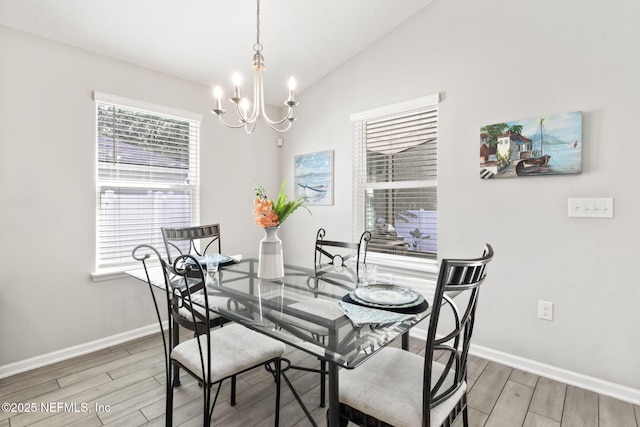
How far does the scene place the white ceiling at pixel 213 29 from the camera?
7.38 ft

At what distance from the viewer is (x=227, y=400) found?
2.01 metres

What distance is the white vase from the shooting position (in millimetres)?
2020

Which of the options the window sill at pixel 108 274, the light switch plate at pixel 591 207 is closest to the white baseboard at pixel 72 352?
the window sill at pixel 108 274

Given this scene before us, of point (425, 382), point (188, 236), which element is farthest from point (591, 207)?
point (188, 236)

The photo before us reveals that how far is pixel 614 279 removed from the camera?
2.04 metres

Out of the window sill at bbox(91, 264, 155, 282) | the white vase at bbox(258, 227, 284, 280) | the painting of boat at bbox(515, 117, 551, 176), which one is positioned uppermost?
the painting of boat at bbox(515, 117, 551, 176)

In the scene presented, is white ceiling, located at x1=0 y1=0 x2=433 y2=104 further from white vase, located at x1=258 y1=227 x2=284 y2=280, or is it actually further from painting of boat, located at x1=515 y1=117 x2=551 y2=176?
white vase, located at x1=258 y1=227 x2=284 y2=280

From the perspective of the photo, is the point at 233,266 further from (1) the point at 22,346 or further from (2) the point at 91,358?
(1) the point at 22,346

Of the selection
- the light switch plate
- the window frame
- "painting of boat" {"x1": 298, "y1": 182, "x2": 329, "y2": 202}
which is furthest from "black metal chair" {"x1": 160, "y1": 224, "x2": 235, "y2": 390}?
the light switch plate

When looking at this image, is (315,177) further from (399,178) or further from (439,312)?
(439,312)

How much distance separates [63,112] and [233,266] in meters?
1.76

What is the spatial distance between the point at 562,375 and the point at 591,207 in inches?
45.5

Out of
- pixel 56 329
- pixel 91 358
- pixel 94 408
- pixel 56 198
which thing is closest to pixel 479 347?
pixel 94 408

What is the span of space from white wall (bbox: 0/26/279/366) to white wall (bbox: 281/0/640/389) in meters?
2.57
